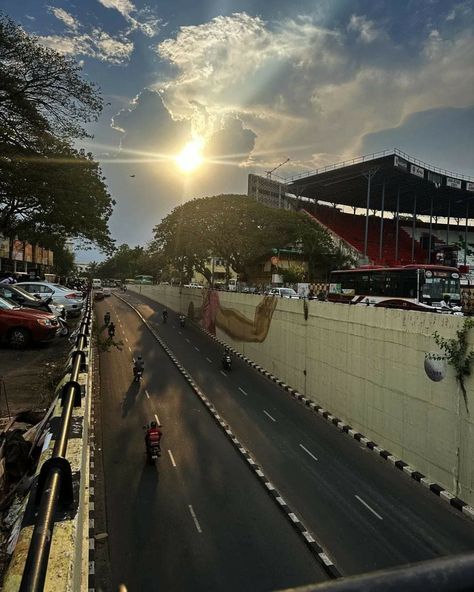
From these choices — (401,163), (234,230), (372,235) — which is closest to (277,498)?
(234,230)

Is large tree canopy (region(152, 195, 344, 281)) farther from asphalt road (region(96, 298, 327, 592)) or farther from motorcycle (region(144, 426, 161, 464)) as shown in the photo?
motorcycle (region(144, 426, 161, 464))

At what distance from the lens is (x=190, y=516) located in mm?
13055

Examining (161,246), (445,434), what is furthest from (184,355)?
(161,246)

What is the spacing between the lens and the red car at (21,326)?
46.9 feet

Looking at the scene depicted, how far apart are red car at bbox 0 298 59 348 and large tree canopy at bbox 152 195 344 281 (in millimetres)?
37950

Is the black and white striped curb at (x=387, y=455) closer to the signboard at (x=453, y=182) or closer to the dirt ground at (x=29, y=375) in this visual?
the dirt ground at (x=29, y=375)

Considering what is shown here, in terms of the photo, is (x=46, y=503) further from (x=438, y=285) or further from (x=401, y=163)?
(x=401, y=163)

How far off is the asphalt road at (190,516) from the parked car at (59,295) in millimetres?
6725

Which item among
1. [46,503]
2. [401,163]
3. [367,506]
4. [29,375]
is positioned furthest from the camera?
[401,163]

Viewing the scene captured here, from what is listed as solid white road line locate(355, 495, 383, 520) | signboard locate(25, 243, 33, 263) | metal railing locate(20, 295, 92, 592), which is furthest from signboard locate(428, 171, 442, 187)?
metal railing locate(20, 295, 92, 592)

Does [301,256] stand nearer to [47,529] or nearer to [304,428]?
[304,428]

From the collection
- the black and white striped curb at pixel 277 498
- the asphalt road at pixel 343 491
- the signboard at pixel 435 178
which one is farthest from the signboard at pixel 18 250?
the signboard at pixel 435 178

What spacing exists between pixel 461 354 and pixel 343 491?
5.93 meters

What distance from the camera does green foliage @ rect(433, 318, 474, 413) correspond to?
43.6 feet
